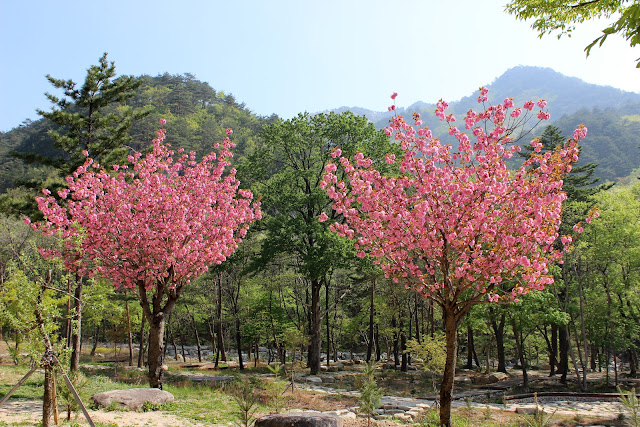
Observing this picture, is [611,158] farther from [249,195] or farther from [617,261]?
[249,195]

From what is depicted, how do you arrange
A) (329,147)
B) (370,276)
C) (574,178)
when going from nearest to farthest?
(329,147), (370,276), (574,178)

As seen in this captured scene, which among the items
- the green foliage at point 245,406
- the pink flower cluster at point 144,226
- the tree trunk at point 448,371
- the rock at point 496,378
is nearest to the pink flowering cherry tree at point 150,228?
the pink flower cluster at point 144,226

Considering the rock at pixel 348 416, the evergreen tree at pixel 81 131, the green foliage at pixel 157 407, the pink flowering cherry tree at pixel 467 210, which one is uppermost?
the evergreen tree at pixel 81 131

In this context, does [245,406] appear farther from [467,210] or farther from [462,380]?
[462,380]

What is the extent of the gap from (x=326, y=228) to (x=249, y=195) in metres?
7.46

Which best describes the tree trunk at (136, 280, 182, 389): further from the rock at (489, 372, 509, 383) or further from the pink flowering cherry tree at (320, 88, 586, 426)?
the rock at (489, 372, 509, 383)

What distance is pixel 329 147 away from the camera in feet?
73.1

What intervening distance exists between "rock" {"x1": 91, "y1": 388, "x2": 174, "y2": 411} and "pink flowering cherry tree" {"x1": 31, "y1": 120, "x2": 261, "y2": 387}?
1.42 m

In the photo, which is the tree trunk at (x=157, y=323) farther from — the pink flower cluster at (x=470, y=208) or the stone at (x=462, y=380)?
the stone at (x=462, y=380)

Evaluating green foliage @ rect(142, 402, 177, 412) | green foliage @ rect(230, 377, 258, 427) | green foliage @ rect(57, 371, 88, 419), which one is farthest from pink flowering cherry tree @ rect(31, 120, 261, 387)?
green foliage @ rect(230, 377, 258, 427)

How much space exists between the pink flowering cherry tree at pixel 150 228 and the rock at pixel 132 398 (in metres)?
1.42

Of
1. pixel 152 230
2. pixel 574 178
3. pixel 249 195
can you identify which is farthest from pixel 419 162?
pixel 574 178

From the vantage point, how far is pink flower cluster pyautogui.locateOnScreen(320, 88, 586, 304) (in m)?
7.63

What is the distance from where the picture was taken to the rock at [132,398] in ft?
35.3
